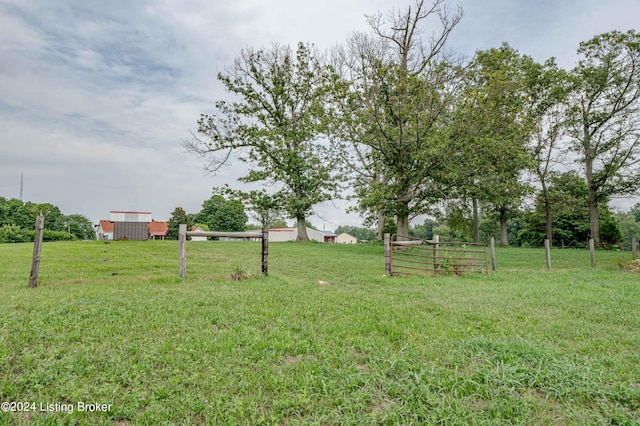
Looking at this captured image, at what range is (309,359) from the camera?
3176 mm

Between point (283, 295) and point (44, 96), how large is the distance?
35.5 ft

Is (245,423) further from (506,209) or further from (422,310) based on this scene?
(506,209)

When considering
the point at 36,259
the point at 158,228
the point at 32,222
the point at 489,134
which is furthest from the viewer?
the point at 158,228

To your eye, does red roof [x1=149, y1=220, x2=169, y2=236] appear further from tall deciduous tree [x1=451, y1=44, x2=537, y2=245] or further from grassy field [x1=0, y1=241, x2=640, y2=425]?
grassy field [x1=0, y1=241, x2=640, y2=425]

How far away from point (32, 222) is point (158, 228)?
15552 millimetres

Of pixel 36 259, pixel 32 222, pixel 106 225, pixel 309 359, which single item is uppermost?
pixel 32 222

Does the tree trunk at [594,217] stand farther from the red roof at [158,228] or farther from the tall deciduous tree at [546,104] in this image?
the red roof at [158,228]

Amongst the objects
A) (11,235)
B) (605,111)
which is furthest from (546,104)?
(11,235)

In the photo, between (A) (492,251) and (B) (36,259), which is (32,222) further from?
(A) (492,251)

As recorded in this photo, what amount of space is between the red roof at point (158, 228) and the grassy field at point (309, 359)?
133ft

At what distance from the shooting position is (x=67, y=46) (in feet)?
29.6

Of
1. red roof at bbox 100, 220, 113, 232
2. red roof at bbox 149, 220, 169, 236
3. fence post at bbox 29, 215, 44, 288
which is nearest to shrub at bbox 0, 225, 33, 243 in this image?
red roof at bbox 149, 220, 169, 236

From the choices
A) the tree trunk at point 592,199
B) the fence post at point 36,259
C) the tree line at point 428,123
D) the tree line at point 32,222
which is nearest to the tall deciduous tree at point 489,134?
the tree line at point 428,123

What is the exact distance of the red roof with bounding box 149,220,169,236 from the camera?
142 ft
